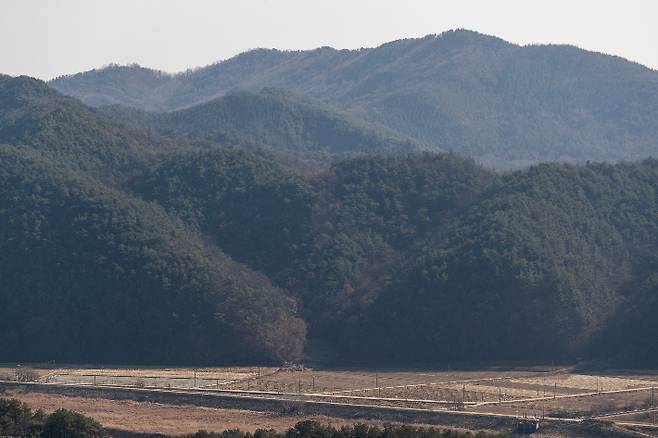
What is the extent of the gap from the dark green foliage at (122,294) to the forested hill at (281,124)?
210 ft

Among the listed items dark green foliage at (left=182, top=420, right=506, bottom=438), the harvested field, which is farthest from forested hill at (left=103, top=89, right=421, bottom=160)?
dark green foliage at (left=182, top=420, right=506, bottom=438)

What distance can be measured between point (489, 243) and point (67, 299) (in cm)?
2872

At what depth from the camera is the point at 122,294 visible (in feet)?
296

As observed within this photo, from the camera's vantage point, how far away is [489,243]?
9269 cm

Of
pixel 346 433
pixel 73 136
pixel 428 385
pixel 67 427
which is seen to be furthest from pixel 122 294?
pixel 346 433

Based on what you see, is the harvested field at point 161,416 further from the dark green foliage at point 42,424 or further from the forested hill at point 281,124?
the forested hill at point 281,124

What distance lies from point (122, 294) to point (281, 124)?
90.6m

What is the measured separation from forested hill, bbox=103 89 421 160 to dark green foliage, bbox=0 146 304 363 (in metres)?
64.1

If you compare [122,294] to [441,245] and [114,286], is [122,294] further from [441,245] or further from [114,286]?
[441,245]

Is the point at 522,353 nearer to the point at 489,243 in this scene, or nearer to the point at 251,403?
the point at 489,243

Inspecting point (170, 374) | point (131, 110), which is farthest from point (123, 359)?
point (131, 110)

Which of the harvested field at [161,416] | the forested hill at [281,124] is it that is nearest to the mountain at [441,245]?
the harvested field at [161,416]

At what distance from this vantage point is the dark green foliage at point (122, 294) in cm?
8794

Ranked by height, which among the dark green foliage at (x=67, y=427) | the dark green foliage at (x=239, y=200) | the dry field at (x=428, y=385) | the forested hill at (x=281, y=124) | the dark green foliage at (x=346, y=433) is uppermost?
the forested hill at (x=281, y=124)
